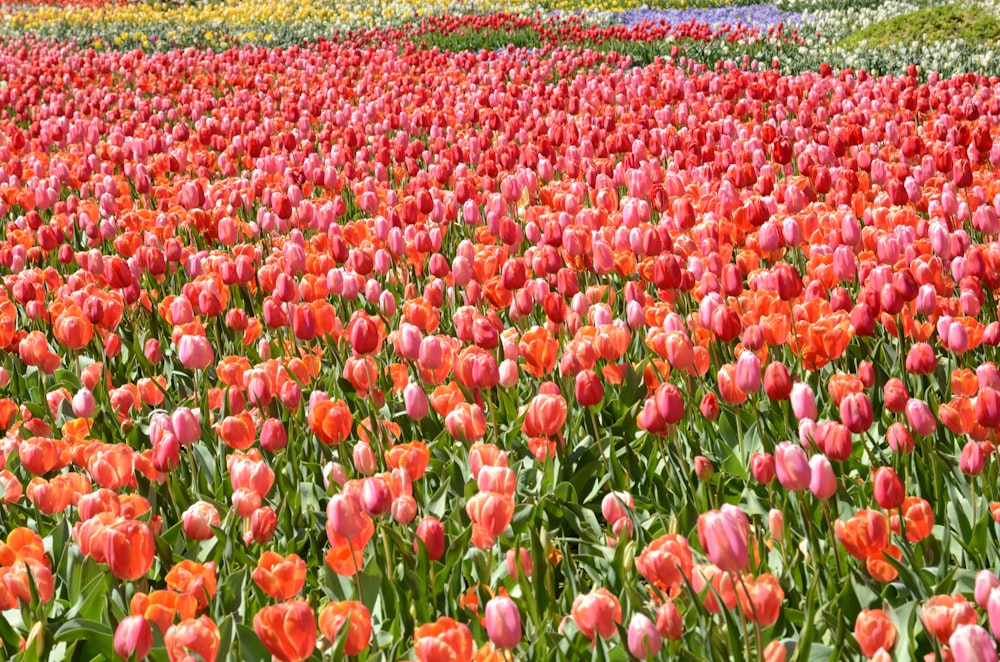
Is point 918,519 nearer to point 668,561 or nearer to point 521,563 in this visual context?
point 668,561

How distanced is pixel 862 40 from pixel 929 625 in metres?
11.6

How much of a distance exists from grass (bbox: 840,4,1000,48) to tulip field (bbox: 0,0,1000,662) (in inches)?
230

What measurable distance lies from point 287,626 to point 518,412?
157 cm

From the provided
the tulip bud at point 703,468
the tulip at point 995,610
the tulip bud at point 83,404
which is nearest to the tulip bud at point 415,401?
the tulip bud at point 703,468

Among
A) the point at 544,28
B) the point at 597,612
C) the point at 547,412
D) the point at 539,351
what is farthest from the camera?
the point at 544,28

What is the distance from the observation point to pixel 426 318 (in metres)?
3.44

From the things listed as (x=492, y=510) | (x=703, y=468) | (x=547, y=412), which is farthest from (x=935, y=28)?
(x=492, y=510)

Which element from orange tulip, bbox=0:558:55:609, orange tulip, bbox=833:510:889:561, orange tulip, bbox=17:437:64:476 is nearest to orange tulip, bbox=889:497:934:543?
orange tulip, bbox=833:510:889:561

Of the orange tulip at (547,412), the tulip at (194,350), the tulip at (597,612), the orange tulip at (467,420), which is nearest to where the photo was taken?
the tulip at (597,612)

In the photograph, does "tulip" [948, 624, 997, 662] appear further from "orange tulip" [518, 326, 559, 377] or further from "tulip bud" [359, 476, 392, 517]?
"orange tulip" [518, 326, 559, 377]

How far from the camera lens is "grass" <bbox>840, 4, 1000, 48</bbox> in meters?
12.0

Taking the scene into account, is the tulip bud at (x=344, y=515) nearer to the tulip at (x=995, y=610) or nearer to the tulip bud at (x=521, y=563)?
the tulip bud at (x=521, y=563)

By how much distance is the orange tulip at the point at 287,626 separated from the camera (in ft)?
5.61

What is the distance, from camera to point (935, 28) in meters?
12.4
